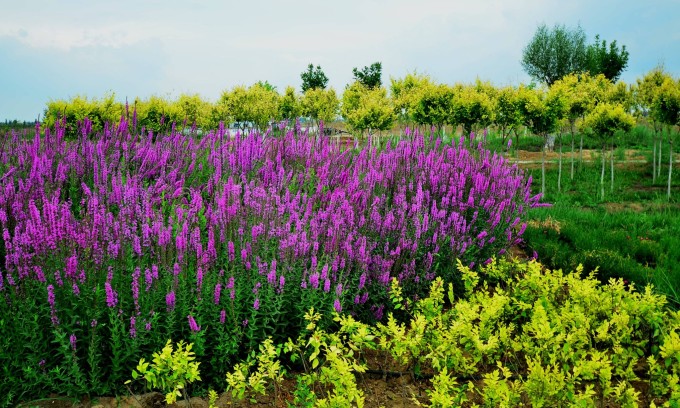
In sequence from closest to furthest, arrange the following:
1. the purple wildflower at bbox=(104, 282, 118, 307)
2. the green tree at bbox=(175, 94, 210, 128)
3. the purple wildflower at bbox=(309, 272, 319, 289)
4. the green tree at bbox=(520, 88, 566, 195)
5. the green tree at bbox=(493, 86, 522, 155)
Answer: the purple wildflower at bbox=(104, 282, 118, 307)
the purple wildflower at bbox=(309, 272, 319, 289)
the green tree at bbox=(520, 88, 566, 195)
the green tree at bbox=(493, 86, 522, 155)
the green tree at bbox=(175, 94, 210, 128)

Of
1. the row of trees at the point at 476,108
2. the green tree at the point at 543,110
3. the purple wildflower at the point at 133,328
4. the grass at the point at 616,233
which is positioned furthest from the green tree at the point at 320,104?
the purple wildflower at the point at 133,328

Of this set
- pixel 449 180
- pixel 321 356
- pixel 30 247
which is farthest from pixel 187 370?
pixel 449 180

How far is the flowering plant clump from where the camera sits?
3.37m

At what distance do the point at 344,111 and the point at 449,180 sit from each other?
72.7ft

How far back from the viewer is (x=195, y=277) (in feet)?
11.7

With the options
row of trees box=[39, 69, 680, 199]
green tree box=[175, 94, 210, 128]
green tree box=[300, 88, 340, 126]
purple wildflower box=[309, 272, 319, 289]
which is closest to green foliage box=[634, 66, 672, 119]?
row of trees box=[39, 69, 680, 199]

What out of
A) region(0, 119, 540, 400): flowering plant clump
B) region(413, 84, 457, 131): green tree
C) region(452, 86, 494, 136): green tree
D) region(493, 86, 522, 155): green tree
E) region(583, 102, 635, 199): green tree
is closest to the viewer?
region(0, 119, 540, 400): flowering plant clump

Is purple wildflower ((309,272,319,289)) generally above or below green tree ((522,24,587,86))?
below

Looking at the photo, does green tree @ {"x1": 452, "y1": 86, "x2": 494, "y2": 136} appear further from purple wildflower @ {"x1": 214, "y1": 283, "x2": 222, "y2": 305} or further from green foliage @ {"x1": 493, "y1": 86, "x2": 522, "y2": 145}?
purple wildflower @ {"x1": 214, "y1": 283, "x2": 222, "y2": 305}

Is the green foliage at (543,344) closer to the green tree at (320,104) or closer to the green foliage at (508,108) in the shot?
the green foliage at (508,108)

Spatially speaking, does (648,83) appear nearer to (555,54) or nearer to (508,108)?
(508,108)

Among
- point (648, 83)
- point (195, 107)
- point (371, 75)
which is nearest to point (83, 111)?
point (195, 107)

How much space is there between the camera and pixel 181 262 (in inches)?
137

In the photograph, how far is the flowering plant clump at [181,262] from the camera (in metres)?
3.37
